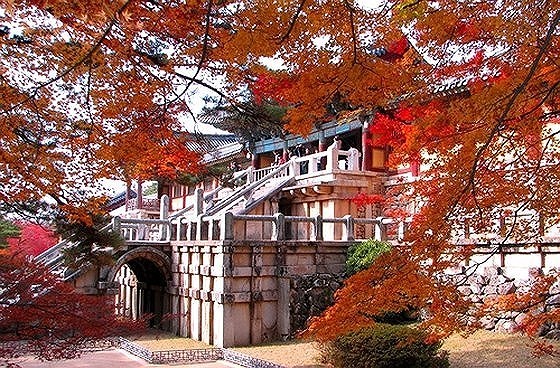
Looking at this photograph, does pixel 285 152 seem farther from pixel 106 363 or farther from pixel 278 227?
pixel 106 363

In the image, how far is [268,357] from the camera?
1582 centimetres

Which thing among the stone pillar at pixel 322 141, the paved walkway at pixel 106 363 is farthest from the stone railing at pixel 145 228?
the stone pillar at pixel 322 141

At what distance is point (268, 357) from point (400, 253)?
9626mm

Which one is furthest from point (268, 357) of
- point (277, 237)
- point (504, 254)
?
point (504, 254)

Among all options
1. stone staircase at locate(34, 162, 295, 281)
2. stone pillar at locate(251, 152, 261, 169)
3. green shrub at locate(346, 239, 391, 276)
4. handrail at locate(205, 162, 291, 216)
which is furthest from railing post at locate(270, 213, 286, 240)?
stone pillar at locate(251, 152, 261, 169)

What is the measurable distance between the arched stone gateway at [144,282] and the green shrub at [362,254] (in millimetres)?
6627

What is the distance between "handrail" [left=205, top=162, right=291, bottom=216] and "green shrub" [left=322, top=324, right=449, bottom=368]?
34.7 feet

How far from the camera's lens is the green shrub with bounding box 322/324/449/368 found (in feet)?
40.2

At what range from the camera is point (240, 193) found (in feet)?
79.6

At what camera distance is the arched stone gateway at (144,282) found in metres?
20.8

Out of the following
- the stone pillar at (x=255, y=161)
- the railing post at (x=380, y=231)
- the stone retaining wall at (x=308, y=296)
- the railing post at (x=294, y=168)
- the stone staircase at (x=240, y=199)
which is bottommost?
the stone retaining wall at (x=308, y=296)

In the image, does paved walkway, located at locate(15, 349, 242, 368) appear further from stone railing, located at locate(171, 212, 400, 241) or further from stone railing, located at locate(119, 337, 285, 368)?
stone railing, located at locate(171, 212, 400, 241)

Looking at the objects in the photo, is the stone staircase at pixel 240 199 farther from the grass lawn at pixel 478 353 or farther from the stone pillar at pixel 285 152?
the grass lawn at pixel 478 353

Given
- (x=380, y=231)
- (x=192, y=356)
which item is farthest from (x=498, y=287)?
(x=192, y=356)
